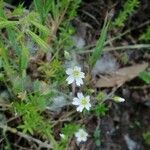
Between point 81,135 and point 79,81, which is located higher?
point 79,81

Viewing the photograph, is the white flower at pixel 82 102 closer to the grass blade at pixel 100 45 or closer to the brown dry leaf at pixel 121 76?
the grass blade at pixel 100 45

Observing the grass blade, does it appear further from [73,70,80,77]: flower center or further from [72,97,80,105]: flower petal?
[72,97,80,105]: flower petal

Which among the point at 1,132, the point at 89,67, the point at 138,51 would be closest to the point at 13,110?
the point at 1,132

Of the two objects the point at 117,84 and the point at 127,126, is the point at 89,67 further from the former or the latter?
the point at 127,126

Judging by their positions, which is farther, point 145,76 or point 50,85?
point 145,76

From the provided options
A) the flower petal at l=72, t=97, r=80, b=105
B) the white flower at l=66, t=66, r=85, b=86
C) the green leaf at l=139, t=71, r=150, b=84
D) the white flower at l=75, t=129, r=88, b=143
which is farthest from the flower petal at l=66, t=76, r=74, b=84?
the green leaf at l=139, t=71, r=150, b=84

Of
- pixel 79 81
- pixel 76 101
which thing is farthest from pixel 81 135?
pixel 79 81

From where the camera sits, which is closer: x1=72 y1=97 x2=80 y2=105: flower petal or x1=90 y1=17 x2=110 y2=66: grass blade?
x1=90 y1=17 x2=110 y2=66: grass blade

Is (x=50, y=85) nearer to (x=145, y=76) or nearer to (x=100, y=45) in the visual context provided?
(x=100, y=45)

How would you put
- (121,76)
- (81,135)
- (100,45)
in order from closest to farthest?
(100,45) → (81,135) → (121,76)

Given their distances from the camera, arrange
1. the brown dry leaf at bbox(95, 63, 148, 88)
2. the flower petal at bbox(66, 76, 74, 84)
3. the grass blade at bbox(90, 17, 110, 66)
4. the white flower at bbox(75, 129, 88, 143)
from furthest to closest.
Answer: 1. the brown dry leaf at bbox(95, 63, 148, 88)
2. the white flower at bbox(75, 129, 88, 143)
3. the flower petal at bbox(66, 76, 74, 84)
4. the grass blade at bbox(90, 17, 110, 66)
